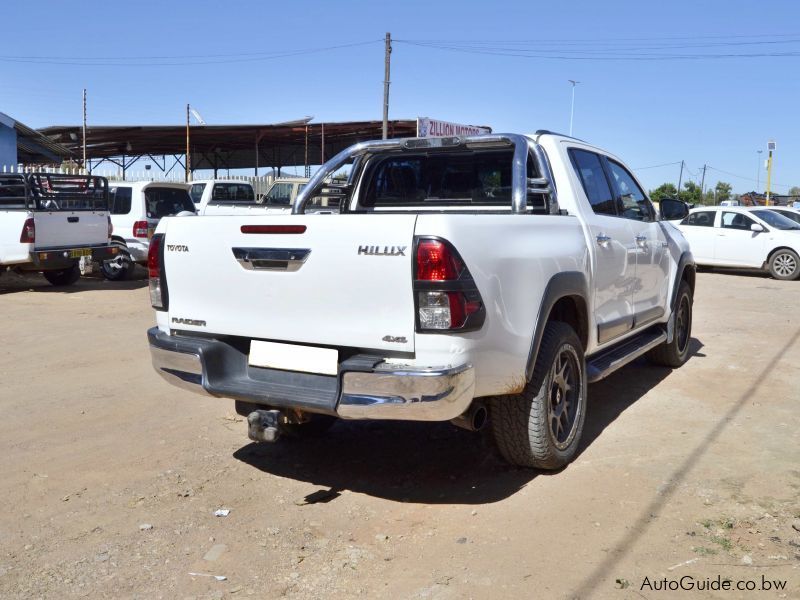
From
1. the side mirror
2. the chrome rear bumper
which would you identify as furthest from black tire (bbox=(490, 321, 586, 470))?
the side mirror

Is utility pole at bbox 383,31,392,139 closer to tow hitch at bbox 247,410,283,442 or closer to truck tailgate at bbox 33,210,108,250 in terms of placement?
truck tailgate at bbox 33,210,108,250

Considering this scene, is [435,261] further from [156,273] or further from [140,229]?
[140,229]

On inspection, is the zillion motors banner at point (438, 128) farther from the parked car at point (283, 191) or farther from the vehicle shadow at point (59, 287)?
the vehicle shadow at point (59, 287)

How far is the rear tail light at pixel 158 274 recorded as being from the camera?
4.13 m

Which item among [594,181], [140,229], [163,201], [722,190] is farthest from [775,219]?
[722,190]

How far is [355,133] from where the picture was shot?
30781 millimetres

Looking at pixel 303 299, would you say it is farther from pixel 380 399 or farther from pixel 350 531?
pixel 350 531

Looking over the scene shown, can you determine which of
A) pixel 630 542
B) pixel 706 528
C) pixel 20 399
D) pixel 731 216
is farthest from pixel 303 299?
pixel 731 216

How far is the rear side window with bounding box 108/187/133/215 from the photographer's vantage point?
14.1 metres

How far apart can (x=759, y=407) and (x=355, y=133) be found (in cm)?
2652

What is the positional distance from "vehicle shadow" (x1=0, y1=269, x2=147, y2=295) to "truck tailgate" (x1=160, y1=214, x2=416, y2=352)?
9276 mm

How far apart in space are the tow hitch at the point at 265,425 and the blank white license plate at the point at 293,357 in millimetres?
240

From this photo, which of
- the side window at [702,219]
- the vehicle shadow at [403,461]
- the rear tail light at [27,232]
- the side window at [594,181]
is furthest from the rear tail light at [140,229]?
the side window at [702,219]

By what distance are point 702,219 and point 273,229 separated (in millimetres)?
15429
